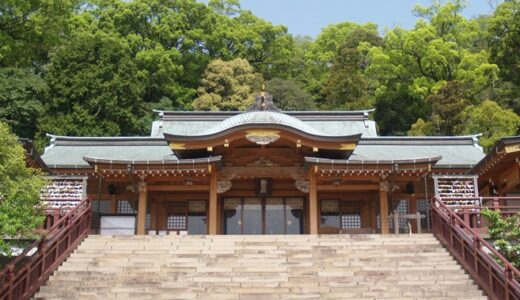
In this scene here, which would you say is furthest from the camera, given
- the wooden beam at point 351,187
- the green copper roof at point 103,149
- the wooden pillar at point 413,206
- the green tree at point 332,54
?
the green tree at point 332,54

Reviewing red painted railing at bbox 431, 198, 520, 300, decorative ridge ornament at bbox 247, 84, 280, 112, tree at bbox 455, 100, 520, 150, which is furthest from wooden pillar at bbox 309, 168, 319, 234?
tree at bbox 455, 100, 520, 150

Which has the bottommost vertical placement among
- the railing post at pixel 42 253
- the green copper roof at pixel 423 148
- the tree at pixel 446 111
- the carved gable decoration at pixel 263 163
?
the railing post at pixel 42 253

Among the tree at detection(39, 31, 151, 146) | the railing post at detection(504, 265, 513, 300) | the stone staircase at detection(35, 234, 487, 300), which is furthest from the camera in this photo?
the tree at detection(39, 31, 151, 146)

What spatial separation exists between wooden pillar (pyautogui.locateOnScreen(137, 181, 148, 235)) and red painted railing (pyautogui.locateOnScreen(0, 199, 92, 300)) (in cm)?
224

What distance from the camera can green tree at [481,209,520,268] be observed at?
44.2 ft

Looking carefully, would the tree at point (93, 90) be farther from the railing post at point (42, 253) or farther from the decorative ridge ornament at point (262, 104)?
the railing post at point (42, 253)

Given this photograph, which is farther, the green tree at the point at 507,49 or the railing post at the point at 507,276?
the green tree at the point at 507,49

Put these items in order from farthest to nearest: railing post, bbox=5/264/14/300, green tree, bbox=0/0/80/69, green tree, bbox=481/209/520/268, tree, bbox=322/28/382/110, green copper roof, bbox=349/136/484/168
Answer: tree, bbox=322/28/382/110
green tree, bbox=0/0/80/69
green copper roof, bbox=349/136/484/168
green tree, bbox=481/209/520/268
railing post, bbox=5/264/14/300

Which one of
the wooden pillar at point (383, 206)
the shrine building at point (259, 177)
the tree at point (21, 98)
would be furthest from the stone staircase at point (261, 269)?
the tree at point (21, 98)

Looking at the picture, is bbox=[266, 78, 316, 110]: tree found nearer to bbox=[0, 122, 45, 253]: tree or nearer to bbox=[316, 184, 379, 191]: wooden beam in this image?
bbox=[316, 184, 379, 191]: wooden beam

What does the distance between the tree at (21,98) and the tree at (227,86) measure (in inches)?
401

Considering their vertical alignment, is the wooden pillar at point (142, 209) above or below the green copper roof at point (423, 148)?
below

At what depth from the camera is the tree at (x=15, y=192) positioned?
39.7 ft

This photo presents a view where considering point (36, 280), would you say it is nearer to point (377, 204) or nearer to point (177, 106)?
point (377, 204)
